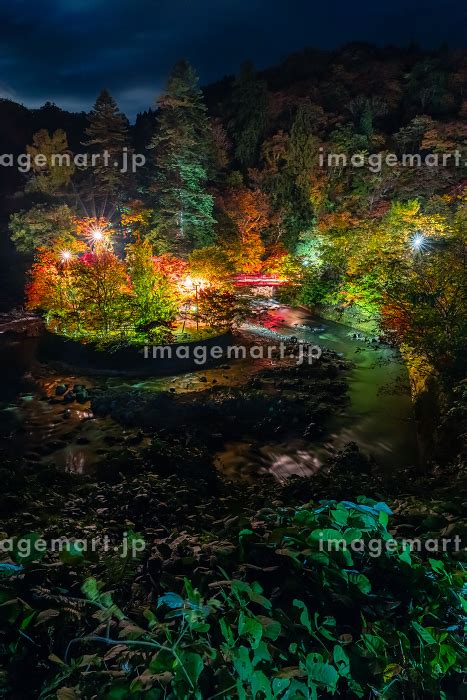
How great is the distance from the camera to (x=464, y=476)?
5.05 metres

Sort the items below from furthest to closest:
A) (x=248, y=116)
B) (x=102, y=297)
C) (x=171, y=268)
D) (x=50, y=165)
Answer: (x=248, y=116) < (x=50, y=165) < (x=171, y=268) < (x=102, y=297)

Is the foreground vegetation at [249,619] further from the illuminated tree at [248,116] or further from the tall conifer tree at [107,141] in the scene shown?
the illuminated tree at [248,116]

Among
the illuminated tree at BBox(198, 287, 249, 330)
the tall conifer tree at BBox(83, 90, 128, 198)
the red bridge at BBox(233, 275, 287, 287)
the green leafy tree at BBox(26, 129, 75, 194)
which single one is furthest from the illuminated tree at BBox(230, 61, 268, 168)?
the illuminated tree at BBox(198, 287, 249, 330)

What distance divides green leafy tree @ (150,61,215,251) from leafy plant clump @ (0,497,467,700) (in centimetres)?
2097

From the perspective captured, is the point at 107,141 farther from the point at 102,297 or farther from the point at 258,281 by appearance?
the point at 102,297

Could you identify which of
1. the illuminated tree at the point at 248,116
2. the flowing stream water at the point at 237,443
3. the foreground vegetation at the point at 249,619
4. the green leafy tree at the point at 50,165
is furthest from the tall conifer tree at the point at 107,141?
the foreground vegetation at the point at 249,619

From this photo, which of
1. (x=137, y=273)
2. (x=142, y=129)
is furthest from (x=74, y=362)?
(x=142, y=129)

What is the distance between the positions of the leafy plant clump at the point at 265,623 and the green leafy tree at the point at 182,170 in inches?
826

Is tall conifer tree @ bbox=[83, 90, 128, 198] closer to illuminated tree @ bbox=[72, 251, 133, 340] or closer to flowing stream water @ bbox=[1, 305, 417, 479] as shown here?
illuminated tree @ bbox=[72, 251, 133, 340]

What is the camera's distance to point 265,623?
152 centimetres

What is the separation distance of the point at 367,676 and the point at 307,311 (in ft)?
75.3

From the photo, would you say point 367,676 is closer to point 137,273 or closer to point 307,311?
point 137,273

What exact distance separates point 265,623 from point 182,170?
23.3 meters

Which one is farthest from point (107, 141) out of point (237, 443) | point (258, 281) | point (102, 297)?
point (237, 443)
